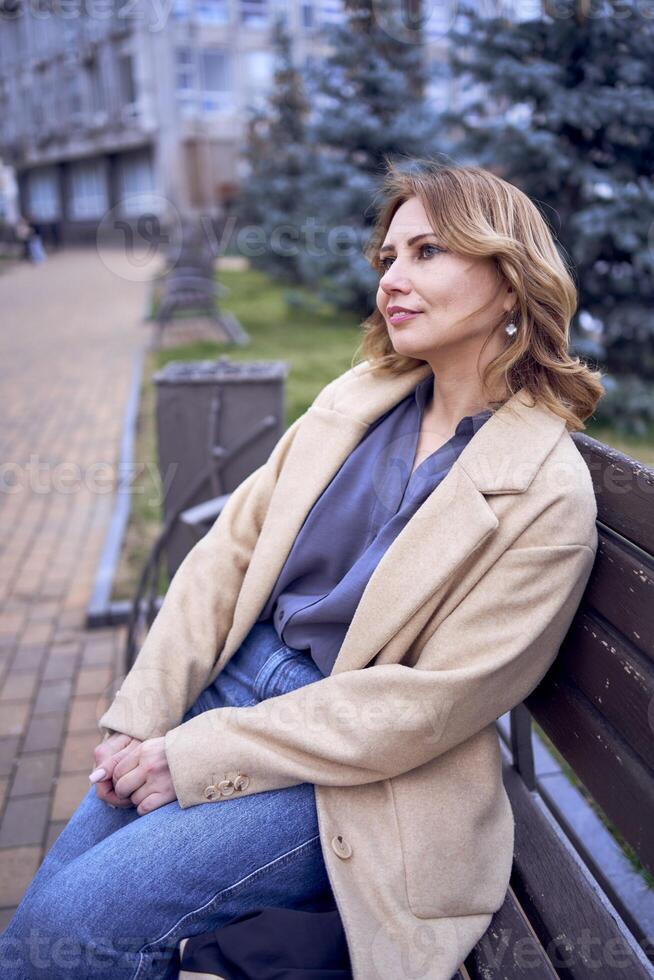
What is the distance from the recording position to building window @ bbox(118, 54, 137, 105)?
35991 millimetres

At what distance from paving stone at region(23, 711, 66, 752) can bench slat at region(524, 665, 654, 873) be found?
1931mm

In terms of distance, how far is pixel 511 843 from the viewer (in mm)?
1649

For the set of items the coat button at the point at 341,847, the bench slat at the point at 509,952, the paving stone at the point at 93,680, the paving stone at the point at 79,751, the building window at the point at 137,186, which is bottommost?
the building window at the point at 137,186

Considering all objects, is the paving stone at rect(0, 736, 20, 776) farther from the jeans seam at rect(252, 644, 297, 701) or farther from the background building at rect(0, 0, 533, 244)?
the background building at rect(0, 0, 533, 244)

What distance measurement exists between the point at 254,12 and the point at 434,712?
130 feet

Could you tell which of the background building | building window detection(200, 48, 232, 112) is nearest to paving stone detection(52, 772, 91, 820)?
the background building

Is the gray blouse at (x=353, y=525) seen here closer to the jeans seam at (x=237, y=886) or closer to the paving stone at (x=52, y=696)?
the jeans seam at (x=237, y=886)

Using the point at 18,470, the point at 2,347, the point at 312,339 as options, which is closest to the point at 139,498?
the point at 18,470

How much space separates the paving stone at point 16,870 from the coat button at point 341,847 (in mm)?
1281

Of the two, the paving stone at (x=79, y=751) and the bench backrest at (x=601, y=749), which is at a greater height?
the bench backrest at (x=601, y=749)

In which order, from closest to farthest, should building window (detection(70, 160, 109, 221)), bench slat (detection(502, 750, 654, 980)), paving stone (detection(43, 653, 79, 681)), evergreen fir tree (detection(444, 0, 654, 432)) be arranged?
bench slat (detection(502, 750, 654, 980)), paving stone (detection(43, 653, 79, 681)), evergreen fir tree (detection(444, 0, 654, 432)), building window (detection(70, 160, 109, 221))

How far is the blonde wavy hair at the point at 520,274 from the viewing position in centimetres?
173

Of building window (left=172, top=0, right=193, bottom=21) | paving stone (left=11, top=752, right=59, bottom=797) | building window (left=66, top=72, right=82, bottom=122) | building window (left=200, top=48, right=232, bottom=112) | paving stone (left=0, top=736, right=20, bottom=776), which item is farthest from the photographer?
building window (left=66, top=72, right=82, bottom=122)

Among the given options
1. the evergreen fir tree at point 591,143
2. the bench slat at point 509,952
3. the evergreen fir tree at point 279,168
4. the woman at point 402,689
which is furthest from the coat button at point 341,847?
the evergreen fir tree at point 279,168
